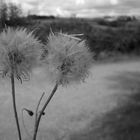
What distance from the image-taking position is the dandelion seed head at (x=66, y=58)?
27 cm

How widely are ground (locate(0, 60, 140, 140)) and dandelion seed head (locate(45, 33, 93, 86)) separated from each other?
0.15ft

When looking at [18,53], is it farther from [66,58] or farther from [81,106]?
[81,106]

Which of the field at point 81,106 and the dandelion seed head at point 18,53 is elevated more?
the dandelion seed head at point 18,53

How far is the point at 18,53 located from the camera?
0.88 ft

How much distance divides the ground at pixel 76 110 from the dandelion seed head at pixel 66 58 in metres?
0.05

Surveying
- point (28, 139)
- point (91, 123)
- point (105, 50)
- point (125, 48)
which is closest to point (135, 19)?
point (125, 48)

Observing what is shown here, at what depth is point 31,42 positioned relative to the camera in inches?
11.0

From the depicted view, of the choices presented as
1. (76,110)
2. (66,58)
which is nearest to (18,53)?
(66,58)

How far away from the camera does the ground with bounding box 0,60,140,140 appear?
49 centimetres

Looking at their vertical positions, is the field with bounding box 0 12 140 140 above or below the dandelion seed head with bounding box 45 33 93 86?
below

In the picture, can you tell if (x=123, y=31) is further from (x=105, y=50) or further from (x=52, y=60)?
(x=52, y=60)

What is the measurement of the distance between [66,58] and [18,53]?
0.05m

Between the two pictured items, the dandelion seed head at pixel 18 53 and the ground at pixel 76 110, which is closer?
the dandelion seed head at pixel 18 53

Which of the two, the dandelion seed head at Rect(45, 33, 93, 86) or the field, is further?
the field
